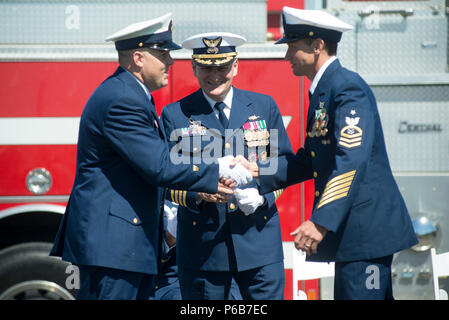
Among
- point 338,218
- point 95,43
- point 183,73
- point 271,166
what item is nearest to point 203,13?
point 183,73

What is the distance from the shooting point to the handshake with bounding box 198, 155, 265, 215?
306cm

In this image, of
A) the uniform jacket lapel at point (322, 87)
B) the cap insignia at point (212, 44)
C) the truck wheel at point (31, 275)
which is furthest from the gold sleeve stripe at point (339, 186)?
the truck wheel at point (31, 275)

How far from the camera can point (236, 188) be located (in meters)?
3.12

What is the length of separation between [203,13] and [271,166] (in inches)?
48.0

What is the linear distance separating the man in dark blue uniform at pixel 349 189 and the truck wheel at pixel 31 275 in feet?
6.33

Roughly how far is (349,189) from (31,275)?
2.36 m

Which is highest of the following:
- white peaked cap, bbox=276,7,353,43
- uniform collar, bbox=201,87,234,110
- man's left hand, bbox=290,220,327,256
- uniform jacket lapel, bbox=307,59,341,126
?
white peaked cap, bbox=276,7,353,43

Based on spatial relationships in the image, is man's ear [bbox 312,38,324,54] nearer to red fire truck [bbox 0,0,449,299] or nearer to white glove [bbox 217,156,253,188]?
white glove [bbox 217,156,253,188]

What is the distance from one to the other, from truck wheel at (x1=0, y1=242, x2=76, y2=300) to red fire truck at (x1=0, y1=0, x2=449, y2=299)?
25cm

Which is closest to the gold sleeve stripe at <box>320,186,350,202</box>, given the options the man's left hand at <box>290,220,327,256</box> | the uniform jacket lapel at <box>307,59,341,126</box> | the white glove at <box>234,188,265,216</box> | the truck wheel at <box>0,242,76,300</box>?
the man's left hand at <box>290,220,327,256</box>

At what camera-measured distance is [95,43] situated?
387cm

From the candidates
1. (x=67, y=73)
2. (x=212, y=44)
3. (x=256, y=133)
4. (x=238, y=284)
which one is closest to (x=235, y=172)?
(x=256, y=133)

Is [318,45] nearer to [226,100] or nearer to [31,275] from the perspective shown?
[226,100]

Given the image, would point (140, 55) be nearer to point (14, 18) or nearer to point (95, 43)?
point (95, 43)
